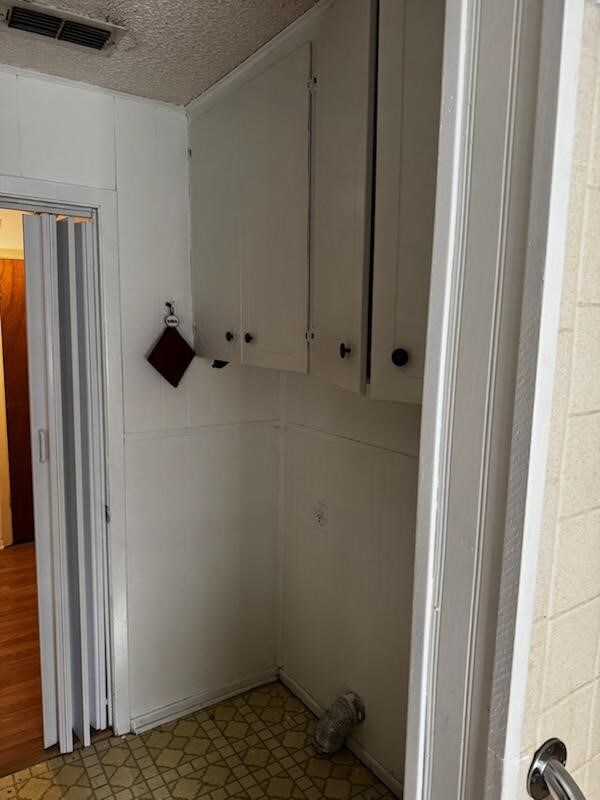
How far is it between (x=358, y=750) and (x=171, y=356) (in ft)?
5.18

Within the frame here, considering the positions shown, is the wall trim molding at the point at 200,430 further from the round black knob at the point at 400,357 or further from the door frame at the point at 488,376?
the door frame at the point at 488,376

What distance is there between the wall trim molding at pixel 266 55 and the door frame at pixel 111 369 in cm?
46

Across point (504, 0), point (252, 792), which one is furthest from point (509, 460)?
point (252, 792)

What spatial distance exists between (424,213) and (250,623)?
1.97 meters

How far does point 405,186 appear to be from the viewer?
112cm

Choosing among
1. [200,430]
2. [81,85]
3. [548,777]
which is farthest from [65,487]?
[548,777]

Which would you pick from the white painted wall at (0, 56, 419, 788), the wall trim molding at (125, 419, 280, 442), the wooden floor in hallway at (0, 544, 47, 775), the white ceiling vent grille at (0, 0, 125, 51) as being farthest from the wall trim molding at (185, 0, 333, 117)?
the wooden floor in hallway at (0, 544, 47, 775)

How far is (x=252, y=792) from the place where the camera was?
1910mm

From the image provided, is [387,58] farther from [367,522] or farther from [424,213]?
[367,522]

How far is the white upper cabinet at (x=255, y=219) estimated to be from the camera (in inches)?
60.5

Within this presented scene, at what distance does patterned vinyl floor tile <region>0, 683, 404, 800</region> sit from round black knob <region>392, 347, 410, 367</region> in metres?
1.57

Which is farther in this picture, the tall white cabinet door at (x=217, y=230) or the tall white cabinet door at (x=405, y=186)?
the tall white cabinet door at (x=217, y=230)

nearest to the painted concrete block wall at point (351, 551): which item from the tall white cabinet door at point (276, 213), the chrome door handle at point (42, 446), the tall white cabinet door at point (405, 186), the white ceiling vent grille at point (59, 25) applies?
the tall white cabinet door at point (276, 213)

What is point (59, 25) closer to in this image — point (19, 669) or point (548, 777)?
point (548, 777)
